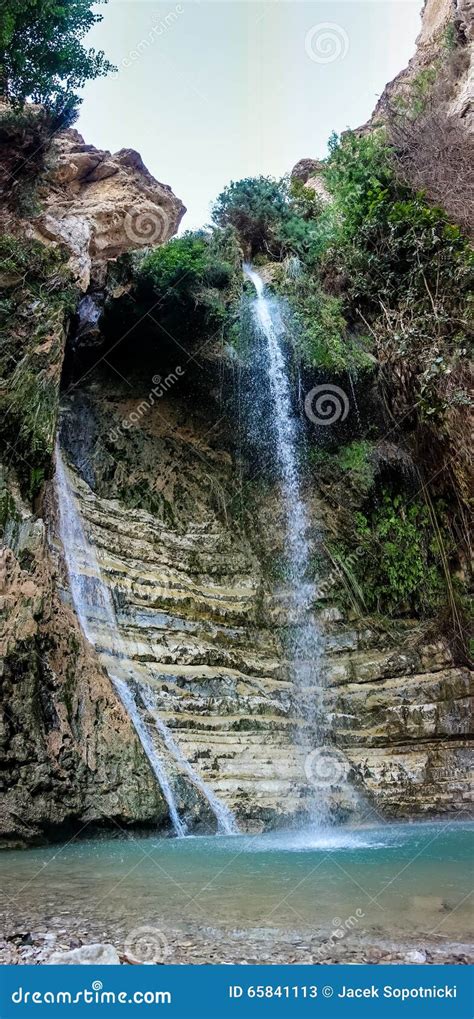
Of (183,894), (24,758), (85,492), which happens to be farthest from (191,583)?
(183,894)

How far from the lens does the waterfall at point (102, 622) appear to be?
8016 millimetres

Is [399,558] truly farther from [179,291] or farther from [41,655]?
[41,655]

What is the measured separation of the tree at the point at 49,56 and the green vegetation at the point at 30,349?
330cm

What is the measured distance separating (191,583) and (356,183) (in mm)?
8987

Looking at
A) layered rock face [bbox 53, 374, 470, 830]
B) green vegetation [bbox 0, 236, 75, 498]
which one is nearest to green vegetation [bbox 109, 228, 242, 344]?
green vegetation [bbox 0, 236, 75, 498]

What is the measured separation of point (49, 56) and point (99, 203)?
3272 millimetres

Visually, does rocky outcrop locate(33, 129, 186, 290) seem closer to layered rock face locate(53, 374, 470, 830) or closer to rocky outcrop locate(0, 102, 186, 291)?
rocky outcrop locate(0, 102, 186, 291)

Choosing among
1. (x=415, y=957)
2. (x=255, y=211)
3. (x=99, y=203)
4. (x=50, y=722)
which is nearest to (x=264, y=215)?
(x=255, y=211)

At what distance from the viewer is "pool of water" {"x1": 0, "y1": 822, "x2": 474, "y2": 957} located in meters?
3.36

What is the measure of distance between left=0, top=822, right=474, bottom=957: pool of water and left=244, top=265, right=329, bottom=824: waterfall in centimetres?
330

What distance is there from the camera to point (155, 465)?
12.6 metres

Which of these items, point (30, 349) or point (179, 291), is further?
point (179, 291)

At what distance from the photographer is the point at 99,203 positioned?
15148mm

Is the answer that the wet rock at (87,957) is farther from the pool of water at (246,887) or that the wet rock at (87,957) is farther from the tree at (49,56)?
the tree at (49,56)
